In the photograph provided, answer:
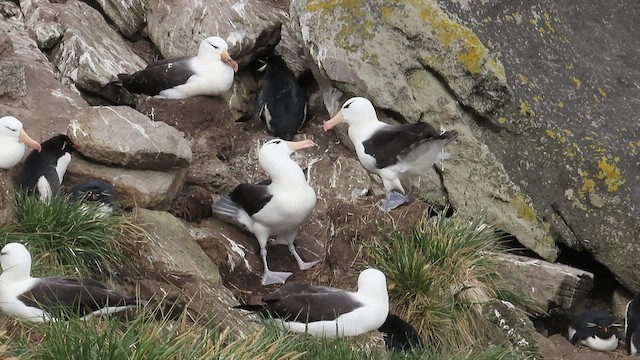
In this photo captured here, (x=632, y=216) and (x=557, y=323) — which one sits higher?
(x=632, y=216)

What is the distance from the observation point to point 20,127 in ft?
31.0

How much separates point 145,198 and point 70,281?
2.24 meters

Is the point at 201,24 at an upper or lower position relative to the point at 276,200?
lower

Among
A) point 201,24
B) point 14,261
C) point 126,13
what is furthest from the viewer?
point 126,13

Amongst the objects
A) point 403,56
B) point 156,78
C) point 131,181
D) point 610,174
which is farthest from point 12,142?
point 610,174

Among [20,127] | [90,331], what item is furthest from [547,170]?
[90,331]

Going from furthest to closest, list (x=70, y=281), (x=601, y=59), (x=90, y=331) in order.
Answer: (x=601, y=59), (x=70, y=281), (x=90, y=331)

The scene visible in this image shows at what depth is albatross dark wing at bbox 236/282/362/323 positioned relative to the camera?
25.2ft

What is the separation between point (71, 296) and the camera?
7.32 m

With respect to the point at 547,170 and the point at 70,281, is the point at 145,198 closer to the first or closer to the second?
the point at 70,281

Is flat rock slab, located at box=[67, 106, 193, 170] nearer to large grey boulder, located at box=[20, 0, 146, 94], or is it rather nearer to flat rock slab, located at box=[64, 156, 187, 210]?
flat rock slab, located at box=[64, 156, 187, 210]

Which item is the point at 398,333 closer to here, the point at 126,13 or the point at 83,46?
the point at 83,46

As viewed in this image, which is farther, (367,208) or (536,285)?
(536,285)

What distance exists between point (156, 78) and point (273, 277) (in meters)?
2.57
